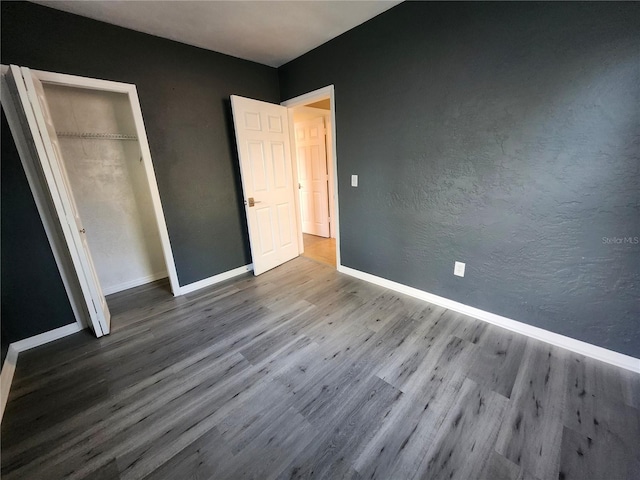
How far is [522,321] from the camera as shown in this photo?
1956 millimetres

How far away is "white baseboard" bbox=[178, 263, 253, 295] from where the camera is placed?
289 centimetres

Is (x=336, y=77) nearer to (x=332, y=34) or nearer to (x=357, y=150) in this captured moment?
(x=332, y=34)

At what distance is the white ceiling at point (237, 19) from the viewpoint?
1934 millimetres

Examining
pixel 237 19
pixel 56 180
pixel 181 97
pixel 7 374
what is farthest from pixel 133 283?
pixel 237 19

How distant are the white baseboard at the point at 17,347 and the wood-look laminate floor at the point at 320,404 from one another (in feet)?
0.18

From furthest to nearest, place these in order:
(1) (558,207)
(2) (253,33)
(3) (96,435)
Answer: (2) (253,33) < (1) (558,207) < (3) (96,435)

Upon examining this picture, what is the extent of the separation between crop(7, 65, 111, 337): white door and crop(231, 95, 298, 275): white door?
1465 mm

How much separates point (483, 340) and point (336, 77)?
2795 millimetres

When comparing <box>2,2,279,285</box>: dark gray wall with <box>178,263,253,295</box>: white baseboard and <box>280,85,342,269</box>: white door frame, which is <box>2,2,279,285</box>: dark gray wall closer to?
<box>178,263,253,295</box>: white baseboard

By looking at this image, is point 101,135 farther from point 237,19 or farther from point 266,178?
point 237,19

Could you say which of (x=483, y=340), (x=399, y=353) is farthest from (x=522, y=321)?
(x=399, y=353)

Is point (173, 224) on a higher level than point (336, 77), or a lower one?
lower

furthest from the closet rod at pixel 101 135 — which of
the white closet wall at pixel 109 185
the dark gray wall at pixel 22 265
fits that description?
the dark gray wall at pixel 22 265

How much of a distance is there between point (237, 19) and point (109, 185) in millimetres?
2241
